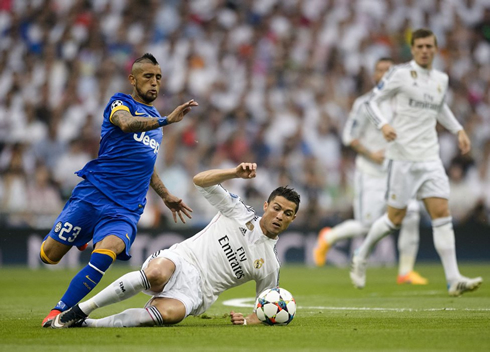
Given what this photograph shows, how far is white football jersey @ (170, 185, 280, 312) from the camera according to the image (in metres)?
6.93

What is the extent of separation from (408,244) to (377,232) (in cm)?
170

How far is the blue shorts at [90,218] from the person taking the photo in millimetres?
7016

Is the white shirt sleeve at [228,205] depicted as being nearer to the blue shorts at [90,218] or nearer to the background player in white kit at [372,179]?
the blue shorts at [90,218]

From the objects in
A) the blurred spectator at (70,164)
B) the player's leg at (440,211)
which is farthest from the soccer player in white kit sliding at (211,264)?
the blurred spectator at (70,164)

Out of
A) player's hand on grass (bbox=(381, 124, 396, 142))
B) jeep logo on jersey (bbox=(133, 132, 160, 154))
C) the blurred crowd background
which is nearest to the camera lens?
jeep logo on jersey (bbox=(133, 132, 160, 154))

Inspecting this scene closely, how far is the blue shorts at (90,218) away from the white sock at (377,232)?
4.55m

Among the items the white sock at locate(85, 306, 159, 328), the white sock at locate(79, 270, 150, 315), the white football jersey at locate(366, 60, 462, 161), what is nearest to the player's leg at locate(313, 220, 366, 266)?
the white football jersey at locate(366, 60, 462, 161)

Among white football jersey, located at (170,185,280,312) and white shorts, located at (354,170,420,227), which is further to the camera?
white shorts, located at (354,170,420,227)

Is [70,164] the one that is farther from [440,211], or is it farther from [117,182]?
[117,182]

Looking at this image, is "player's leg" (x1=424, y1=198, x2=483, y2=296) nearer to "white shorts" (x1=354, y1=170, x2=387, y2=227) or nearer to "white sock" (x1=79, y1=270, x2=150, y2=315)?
"white shorts" (x1=354, y1=170, x2=387, y2=227)

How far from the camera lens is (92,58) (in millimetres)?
20109

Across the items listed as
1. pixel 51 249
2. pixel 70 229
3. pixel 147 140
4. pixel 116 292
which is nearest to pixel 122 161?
pixel 147 140

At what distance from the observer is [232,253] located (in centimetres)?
694

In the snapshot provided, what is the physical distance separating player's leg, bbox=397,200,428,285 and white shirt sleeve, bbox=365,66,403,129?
239 centimetres
